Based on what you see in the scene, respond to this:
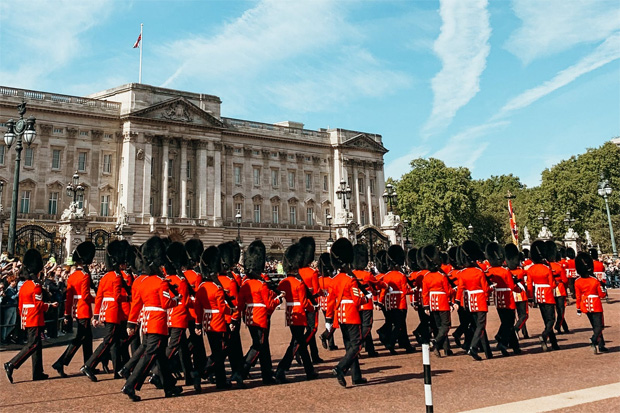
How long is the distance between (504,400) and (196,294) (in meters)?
4.87

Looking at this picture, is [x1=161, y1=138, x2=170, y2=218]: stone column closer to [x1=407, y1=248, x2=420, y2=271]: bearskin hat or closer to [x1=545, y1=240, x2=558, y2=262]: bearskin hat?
[x1=407, y1=248, x2=420, y2=271]: bearskin hat

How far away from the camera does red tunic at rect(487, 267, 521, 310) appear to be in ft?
38.7

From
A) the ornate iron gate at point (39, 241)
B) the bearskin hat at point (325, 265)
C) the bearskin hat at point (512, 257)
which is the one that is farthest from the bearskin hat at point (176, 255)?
the ornate iron gate at point (39, 241)

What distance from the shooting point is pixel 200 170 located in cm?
5725

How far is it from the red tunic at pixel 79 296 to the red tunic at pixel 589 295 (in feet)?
31.3

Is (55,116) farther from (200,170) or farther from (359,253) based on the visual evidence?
→ (359,253)

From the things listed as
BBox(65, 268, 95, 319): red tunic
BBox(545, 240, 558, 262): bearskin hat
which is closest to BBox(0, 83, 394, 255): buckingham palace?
BBox(545, 240, 558, 262): bearskin hat

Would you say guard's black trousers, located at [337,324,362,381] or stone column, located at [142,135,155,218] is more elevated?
stone column, located at [142,135,155,218]

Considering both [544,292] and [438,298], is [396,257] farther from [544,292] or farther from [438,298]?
[544,292]

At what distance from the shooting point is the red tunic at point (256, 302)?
9.18 m

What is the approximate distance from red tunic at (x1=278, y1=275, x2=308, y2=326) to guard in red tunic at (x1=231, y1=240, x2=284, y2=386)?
0.79ft

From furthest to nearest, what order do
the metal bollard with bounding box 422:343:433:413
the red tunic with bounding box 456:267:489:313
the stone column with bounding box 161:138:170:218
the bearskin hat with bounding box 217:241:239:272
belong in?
the stone column with bounding box 161:138:170:218 < the red tunic with bounding box 456:267:489:313 < the bearskin hat with bounding box 217:241:239:272 < the metal bollard with bounding box 422:343:433:413

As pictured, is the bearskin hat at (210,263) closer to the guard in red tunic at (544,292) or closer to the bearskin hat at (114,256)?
the bearskin hat at (114,256)

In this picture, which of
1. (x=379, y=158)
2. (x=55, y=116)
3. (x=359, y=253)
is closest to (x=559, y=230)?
Result: (x=379, y=158)
